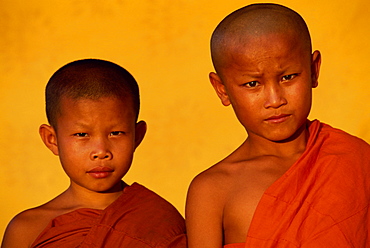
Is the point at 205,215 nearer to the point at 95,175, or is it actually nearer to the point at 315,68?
the point at 95,175

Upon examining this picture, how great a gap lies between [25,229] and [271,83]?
112 centimetres

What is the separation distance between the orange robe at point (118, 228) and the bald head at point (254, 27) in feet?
2.12

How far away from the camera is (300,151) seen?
421cm

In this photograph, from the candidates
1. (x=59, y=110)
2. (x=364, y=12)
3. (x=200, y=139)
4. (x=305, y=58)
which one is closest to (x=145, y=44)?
(x=200, y=139)

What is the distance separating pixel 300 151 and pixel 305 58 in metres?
0.36

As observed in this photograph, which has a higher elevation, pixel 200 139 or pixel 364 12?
pixel 364 12

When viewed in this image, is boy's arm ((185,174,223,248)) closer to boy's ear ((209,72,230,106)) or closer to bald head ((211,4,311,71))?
boy's ear ((209,72,230,106))

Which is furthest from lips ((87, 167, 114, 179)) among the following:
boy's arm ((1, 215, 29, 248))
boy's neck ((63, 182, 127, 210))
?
boy's arm ((1, 215, 29, 248))

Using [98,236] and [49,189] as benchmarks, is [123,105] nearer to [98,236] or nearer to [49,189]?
[98,236]

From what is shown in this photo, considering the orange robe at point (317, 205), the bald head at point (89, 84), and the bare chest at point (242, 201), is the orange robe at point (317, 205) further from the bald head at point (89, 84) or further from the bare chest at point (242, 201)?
the bald head at point (89, 84)

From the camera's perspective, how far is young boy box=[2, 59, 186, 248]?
429cm

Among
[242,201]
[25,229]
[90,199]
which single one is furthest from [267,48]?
[25,229]

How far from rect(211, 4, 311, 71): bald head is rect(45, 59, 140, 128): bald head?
0.45 m

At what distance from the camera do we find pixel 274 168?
414cm
